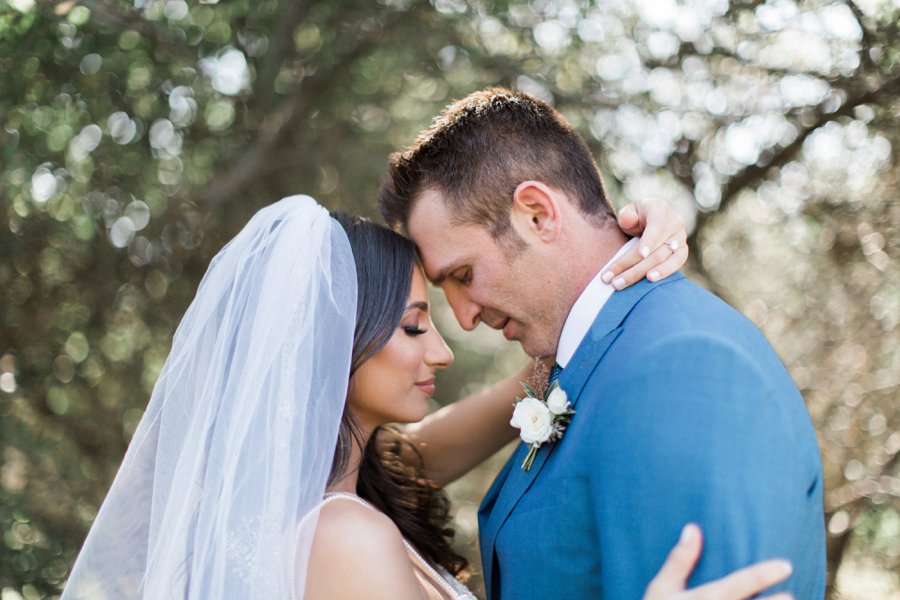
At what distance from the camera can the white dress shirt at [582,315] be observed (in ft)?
8.18

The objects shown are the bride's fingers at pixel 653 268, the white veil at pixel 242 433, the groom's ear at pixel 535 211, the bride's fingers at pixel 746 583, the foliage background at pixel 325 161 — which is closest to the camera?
the bride's fingers at pixel 746 583

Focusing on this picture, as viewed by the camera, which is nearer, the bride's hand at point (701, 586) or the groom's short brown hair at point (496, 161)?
the bride's hand at point (701, 586)

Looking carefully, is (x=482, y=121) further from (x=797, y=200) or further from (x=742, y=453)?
(x=797, y=200)

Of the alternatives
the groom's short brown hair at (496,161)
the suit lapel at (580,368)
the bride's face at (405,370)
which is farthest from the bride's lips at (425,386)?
the groom's short brown hair at (496,161)

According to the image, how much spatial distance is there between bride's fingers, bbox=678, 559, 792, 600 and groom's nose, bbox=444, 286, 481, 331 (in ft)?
4.10

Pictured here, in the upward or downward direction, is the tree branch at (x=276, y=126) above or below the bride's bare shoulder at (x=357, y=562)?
above

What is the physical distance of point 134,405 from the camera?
4145 millimetres

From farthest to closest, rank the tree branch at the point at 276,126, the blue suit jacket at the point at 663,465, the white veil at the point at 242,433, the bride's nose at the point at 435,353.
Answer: the tree branch at the point at 276,126
the bride's nose at the point at 435,353
the white veil at the point at 242,433
the blue suit jacket at the point at 663,465

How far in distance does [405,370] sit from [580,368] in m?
0.64

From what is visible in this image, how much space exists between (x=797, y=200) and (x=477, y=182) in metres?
1.92

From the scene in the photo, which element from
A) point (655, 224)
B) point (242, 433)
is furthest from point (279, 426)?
point (655, 224)

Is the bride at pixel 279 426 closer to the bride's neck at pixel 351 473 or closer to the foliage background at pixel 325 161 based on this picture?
the bride's neck at pixel 351 473

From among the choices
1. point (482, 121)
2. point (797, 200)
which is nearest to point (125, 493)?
point (482, 121)

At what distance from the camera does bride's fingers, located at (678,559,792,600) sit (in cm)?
169
